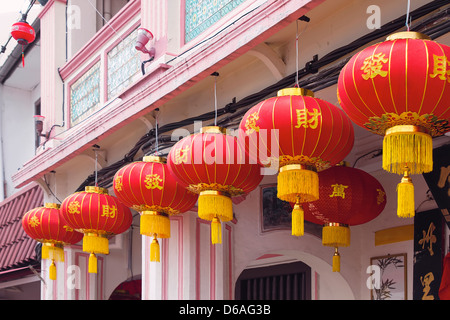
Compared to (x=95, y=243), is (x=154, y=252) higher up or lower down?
lower down

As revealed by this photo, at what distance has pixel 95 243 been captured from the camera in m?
8.16

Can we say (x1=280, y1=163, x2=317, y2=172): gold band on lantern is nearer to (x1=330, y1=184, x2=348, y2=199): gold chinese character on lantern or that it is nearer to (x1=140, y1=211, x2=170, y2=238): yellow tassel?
(x1=330, y1=184, x2=348, y2=199): gold chinese character on lantern

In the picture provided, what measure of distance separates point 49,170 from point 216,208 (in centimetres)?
492

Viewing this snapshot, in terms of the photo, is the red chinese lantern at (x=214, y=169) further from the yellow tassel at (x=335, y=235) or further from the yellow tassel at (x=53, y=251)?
the yellow tassel at (x=53, y=251)

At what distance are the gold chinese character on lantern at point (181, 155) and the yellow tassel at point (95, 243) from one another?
7.88 ft

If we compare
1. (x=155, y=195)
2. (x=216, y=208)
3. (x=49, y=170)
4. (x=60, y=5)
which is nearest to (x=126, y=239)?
(x=49, y=170)

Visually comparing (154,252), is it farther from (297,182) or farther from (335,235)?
(297,182)

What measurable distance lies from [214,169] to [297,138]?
1029 mm

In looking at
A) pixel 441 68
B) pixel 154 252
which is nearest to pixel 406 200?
pixel 441 68

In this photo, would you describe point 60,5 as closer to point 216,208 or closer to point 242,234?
point 242,234

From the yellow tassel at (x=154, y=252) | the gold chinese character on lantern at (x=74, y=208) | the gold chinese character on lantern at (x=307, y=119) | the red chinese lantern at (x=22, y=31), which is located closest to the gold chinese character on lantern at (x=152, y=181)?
the yellow tassel at (x=154, y=252)

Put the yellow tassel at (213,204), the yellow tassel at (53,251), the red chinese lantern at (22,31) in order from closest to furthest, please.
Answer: the yellow tassel at (213,204) < the yellow tassel at (53,251) < the red chinese lantern at (22,31)

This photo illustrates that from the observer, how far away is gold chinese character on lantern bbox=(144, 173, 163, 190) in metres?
7.00

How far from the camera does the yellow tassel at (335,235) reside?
6516 millimetres
